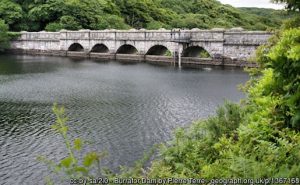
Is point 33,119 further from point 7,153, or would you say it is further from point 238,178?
point 238,178

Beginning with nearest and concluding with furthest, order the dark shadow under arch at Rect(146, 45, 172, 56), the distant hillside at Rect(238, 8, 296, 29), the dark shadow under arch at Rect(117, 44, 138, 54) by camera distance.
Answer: the distant hillside at Rect(238, 8, 296, 29)
the dark shadow under arch at Rect(146, 45, 172, 56)
the dark shadow under arch at Rect(117, 44, 138, 54)

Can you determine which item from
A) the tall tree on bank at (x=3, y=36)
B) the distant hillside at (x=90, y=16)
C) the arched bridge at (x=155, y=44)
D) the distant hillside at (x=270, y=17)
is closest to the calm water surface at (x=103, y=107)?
the arched bridge at (x=155, y=44)

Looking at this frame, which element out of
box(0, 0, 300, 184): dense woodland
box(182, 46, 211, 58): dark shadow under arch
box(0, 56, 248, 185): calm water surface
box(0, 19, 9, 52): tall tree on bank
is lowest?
box(0, 56, 248, 185): calm water surface

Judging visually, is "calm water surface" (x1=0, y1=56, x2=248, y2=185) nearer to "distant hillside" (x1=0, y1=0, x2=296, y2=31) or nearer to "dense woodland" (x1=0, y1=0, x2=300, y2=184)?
"dense woodland" (x1=0, y1=0, x2=300, y2=184)

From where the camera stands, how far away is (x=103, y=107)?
25.0 meters

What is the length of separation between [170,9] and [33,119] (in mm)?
87832

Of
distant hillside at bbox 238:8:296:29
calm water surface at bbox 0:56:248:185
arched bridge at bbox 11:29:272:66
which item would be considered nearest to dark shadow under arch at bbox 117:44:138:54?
arched bridge at bbox 11:29:272:66

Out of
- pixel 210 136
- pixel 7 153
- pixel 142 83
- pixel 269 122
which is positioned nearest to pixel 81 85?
pixel 142 83

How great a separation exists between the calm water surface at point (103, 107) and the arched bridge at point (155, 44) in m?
5.71

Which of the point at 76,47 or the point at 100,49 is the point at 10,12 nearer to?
the point at 76,47

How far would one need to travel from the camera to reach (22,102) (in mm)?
26391

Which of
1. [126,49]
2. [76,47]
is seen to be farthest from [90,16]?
[126,49]

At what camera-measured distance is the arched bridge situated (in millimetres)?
46750

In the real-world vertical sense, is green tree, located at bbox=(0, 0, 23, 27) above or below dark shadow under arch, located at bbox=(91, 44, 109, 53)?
above
